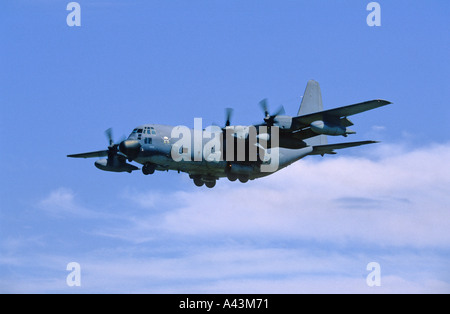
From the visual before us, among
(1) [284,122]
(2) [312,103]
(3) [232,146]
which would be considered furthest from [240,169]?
(2) [312,103]

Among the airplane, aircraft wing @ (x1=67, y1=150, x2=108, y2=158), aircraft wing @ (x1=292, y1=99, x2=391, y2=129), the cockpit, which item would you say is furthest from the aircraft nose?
aircraft wing @ (x1=292, y1=99, x2=391, y2=129)

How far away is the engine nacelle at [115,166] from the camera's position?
33438 mm

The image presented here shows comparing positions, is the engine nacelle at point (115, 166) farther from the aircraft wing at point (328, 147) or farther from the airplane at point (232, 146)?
the aircraft wing at point (328, 147)

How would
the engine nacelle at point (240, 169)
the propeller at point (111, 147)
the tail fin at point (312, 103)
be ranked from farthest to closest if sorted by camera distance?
1. the tail fin at point (312, 103)
2. the propeller at point (111, 147)
3. the engine nacelle at point (240, 169)

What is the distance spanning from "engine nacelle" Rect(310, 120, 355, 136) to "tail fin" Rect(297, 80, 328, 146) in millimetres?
5831

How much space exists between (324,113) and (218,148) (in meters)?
5.31

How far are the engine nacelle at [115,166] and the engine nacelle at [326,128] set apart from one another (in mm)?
9647
